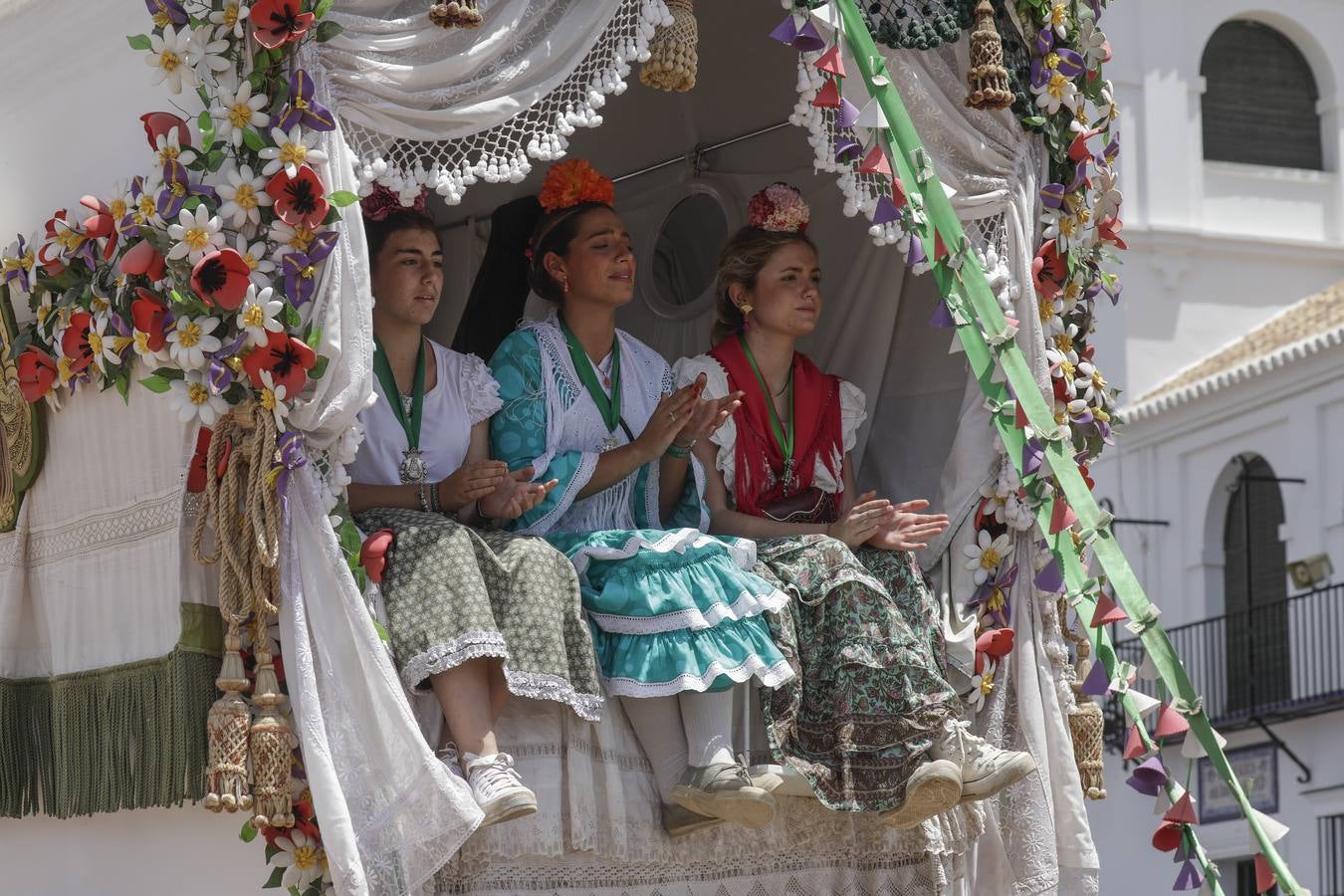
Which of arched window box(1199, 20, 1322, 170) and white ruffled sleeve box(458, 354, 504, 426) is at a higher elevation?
arched window box(1199, 20, 1322, 170)

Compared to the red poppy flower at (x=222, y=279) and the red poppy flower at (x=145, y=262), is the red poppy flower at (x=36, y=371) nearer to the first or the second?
the red poppy flower at (x=145, y=262)

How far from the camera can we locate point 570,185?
23.6ft

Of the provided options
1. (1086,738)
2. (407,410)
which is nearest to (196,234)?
(407,410)

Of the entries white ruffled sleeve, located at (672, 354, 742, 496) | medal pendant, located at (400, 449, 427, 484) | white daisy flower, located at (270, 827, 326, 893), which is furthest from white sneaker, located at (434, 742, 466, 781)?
white ruffled sleeve, located at (672, 354, 742, 496)

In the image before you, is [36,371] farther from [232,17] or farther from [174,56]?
[232,17]

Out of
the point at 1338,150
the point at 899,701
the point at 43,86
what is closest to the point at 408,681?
the point at 899,701

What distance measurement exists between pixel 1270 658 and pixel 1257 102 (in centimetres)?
893

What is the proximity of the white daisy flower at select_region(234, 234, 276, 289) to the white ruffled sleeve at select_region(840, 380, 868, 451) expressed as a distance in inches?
87.4

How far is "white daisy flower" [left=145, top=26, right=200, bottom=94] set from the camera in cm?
595

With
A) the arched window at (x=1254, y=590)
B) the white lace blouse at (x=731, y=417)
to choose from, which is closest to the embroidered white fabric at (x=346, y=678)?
the white lace blouse at (x=731, y=417)

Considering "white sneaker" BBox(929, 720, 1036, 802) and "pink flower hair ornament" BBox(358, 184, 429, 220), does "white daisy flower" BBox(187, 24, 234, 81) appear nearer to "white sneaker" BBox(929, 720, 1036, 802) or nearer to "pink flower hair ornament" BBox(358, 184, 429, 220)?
"pink flower hair ornament" BBox(358, 184, 429, 220)

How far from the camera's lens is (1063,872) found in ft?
23.7

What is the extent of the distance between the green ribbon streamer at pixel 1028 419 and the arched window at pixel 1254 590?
17114 mm

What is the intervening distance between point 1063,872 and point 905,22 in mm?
2517
